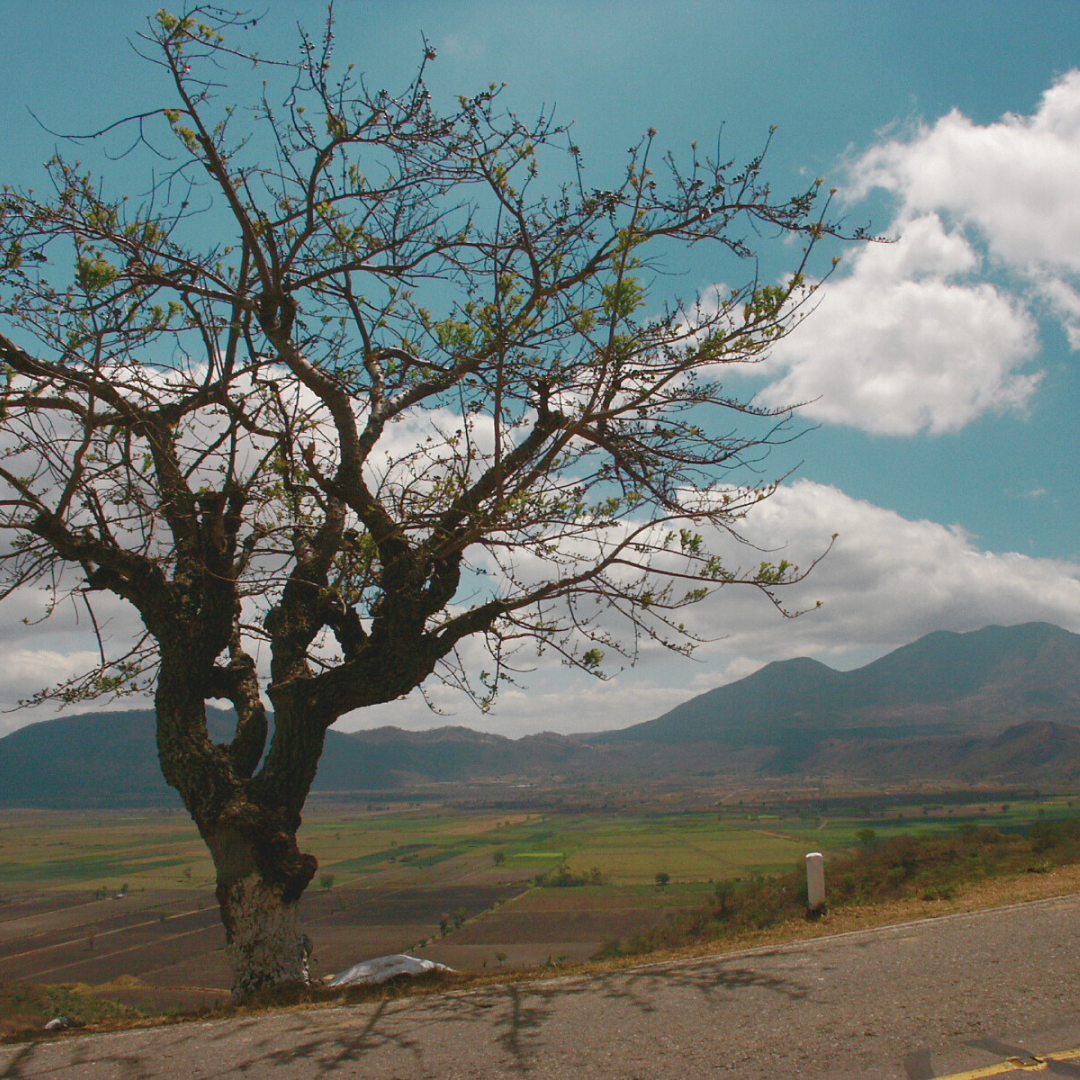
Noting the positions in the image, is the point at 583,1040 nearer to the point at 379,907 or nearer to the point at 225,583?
the point at 225,583

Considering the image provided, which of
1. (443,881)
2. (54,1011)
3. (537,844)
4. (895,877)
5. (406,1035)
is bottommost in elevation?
(537,844)

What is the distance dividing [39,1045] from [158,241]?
23.3 ft

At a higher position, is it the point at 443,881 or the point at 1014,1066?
the point at 1014,1066

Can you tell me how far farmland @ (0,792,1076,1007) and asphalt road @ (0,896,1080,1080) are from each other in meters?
4.01

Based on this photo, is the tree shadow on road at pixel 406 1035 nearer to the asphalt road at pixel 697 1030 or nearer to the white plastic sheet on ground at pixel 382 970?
the asphalt road at pixel 697 1030

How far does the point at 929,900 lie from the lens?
9859 mm

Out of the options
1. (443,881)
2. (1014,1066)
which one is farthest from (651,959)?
(443,881)

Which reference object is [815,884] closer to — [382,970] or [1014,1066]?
[382,970]

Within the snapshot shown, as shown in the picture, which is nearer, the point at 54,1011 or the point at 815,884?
the point at 54,1011

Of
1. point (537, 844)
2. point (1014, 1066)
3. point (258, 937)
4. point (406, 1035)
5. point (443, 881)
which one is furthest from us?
point (537, 844)

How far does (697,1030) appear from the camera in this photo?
500 centimetres

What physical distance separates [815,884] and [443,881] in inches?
3053

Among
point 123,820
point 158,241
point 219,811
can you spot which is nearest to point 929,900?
point 219,811

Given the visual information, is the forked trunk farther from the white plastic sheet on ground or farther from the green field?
the green field
